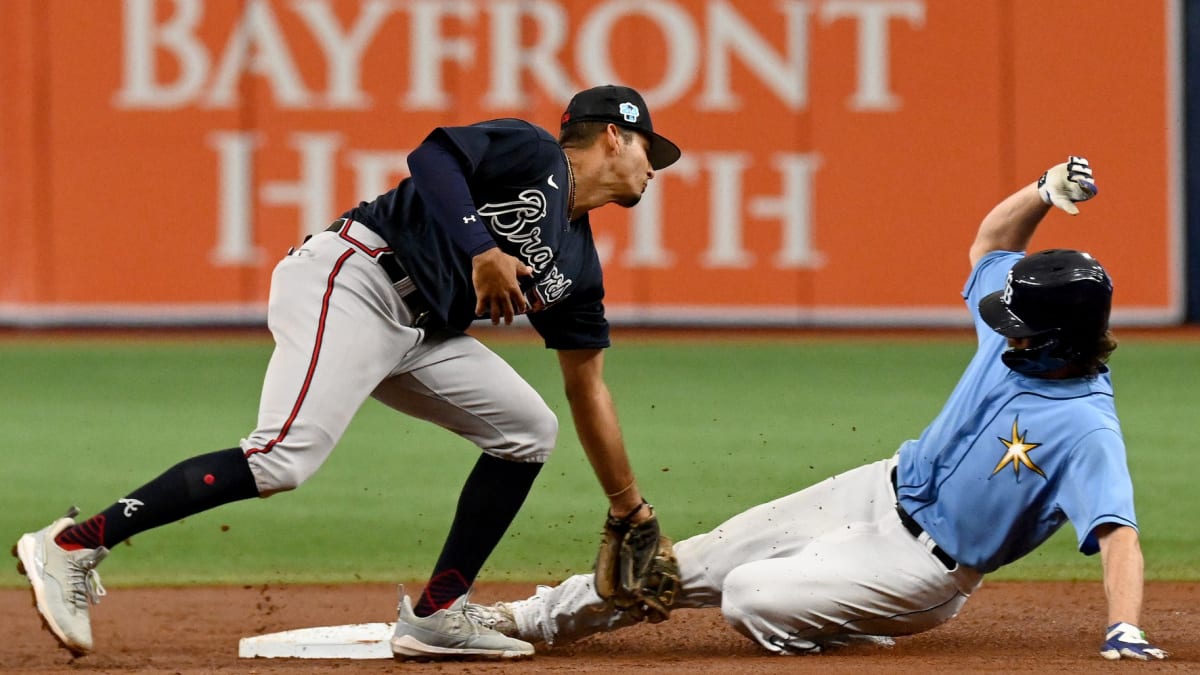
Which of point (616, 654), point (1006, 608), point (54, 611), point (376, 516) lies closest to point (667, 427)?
point (376, 516)

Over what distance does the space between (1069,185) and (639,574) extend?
58.6 inches

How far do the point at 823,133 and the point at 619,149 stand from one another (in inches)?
353

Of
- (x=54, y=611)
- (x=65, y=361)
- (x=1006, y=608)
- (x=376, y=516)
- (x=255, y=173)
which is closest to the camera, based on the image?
(x=54, y=611)

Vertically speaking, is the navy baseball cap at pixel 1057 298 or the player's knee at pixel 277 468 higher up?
the navy baseball cap at pixel 1057 298

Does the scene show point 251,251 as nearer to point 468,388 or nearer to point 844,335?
point 844,335

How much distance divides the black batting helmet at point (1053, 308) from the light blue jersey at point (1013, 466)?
3.7 inches

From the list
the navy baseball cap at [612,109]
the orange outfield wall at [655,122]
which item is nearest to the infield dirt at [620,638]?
the navy baseball cap at [612,109]

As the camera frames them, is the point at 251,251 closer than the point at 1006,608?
No

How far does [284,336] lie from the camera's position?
424 centimetres

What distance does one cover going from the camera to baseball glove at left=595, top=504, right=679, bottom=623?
4.58 meters

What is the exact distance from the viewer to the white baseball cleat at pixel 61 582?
4.04m

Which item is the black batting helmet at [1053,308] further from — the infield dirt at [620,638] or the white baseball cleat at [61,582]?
the white baseball cleat at [61,582]

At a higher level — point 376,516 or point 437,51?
point 437,51

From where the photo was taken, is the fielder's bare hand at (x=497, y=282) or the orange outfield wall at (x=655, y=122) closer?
the fielder's bare hand at (x=497, y=282)
